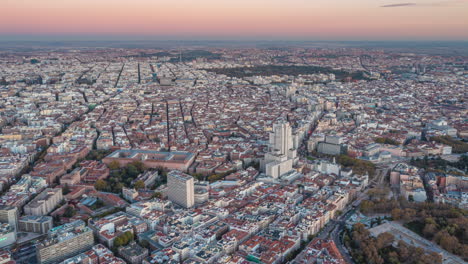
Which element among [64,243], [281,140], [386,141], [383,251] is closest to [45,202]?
[64,243]

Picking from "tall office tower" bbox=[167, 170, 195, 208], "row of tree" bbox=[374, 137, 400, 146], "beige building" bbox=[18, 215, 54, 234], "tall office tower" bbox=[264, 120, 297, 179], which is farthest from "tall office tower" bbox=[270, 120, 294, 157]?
"beige building" bbox=[18, 215, 54, 234]

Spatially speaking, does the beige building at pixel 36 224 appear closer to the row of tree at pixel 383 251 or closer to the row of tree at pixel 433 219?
the row of tree at pixel 383 251

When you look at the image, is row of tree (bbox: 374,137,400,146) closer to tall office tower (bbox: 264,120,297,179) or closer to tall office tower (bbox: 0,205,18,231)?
tall office tower (bbox: 264,120,297,179)

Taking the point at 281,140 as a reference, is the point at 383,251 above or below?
below

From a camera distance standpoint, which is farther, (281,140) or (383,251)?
(281,140)

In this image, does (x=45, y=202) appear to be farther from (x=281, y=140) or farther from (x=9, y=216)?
(x=281, y=140)

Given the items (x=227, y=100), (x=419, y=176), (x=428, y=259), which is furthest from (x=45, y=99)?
(x=428, y=259)

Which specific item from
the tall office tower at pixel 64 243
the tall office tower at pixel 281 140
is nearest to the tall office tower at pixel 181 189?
the tall office tower at pixel 64 243
